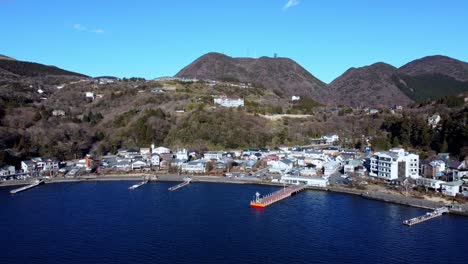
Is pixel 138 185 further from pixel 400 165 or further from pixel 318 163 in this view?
pixel 400 165

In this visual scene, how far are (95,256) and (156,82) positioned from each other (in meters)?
29.4

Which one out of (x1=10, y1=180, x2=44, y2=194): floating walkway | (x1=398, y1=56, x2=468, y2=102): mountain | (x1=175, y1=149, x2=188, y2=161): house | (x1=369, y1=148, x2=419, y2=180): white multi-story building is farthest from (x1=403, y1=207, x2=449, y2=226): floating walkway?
(x1=398, y1=56, x2=468, y2=102): mountain

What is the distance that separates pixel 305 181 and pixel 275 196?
2593 millimetres

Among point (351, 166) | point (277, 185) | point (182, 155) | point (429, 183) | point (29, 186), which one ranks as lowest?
point (29, 186)

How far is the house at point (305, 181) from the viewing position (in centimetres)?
1606

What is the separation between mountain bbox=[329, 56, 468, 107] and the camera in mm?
47688

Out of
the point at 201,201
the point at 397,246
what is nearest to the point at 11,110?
the point at 201,201

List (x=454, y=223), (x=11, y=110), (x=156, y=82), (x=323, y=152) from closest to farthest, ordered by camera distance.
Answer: (x=454, y=223) < (x=323, y=152) < (x=11, y=110) < (x=156, y=82)

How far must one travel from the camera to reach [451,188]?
13453mm

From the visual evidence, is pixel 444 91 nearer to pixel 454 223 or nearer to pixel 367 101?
pixel 367 101

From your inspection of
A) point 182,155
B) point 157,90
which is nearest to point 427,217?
point 182,155

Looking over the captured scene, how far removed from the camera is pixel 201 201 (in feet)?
45.2

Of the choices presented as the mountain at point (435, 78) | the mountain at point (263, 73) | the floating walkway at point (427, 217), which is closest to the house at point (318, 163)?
the floating walkway at point (427, 217)

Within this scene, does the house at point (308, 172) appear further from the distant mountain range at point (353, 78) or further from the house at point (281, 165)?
the distant mountain range at point (353, 78)
